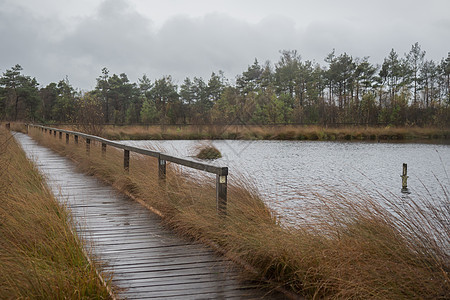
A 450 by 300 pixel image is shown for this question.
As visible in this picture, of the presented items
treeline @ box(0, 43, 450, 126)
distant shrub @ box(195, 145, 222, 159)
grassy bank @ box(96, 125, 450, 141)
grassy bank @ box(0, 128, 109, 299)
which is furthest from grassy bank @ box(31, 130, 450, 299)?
treeline @ box(0, 43, 450, 126)

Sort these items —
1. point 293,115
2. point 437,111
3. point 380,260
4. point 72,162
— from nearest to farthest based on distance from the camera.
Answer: point 380,260, point 72,162, point 437,111, point 293,115

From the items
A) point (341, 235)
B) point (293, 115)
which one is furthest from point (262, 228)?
point (293, 115)

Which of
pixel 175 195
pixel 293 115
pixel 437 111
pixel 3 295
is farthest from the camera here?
pixel 293 115

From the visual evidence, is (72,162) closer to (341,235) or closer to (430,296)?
(341,235)

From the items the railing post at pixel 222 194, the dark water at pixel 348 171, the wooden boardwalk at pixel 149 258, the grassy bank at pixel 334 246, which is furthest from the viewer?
the dark water at pixel 348 171

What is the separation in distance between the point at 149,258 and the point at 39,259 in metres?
1.29

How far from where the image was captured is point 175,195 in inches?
224

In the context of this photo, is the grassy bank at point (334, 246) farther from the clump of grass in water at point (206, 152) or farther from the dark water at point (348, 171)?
the clump of grass in water at point (206, 152)

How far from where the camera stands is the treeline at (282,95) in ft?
166

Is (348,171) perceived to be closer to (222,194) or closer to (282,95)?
(222,194)

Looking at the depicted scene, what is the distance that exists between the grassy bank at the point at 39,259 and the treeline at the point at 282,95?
135ft

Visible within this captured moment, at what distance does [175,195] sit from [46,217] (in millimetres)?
1862

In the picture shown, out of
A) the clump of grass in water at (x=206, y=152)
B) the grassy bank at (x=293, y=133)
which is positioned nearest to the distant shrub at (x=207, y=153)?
the clump of grass in water at (x=206, y=152)

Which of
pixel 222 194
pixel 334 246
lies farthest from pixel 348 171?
pixel 334 246
